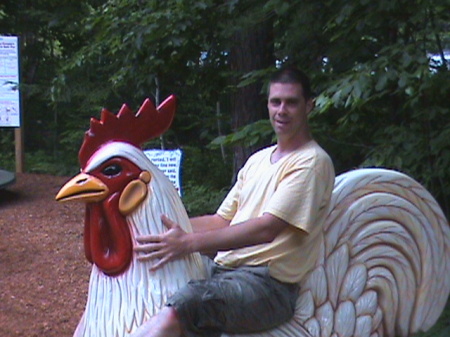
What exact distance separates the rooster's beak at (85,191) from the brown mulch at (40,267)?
266 centimetres

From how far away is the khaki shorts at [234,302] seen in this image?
250cm

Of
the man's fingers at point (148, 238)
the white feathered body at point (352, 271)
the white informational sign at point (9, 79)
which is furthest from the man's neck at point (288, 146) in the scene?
the white informational sign at point (9, 79)

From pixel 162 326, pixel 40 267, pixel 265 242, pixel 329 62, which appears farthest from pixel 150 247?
pixel 40 267

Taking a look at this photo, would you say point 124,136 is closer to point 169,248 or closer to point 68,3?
point 169,248

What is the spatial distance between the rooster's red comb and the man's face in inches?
16.3

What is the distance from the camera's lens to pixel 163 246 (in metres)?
2.53

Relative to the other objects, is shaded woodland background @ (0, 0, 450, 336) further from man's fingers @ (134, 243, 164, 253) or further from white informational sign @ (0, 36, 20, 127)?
white informational sign @ (0, 36, 20, 127)

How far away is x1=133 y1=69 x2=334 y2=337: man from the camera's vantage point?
253cm

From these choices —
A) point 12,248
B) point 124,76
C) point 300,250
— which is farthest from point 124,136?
point 12,248

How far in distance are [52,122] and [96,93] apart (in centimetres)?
601

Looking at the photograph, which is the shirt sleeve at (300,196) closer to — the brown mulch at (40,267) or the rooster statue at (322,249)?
the rooster statue at (322,249)

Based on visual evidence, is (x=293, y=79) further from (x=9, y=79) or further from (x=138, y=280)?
(x=9, y=79)

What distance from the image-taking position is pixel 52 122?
13.5 metres

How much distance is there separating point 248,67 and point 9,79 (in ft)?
15.6
